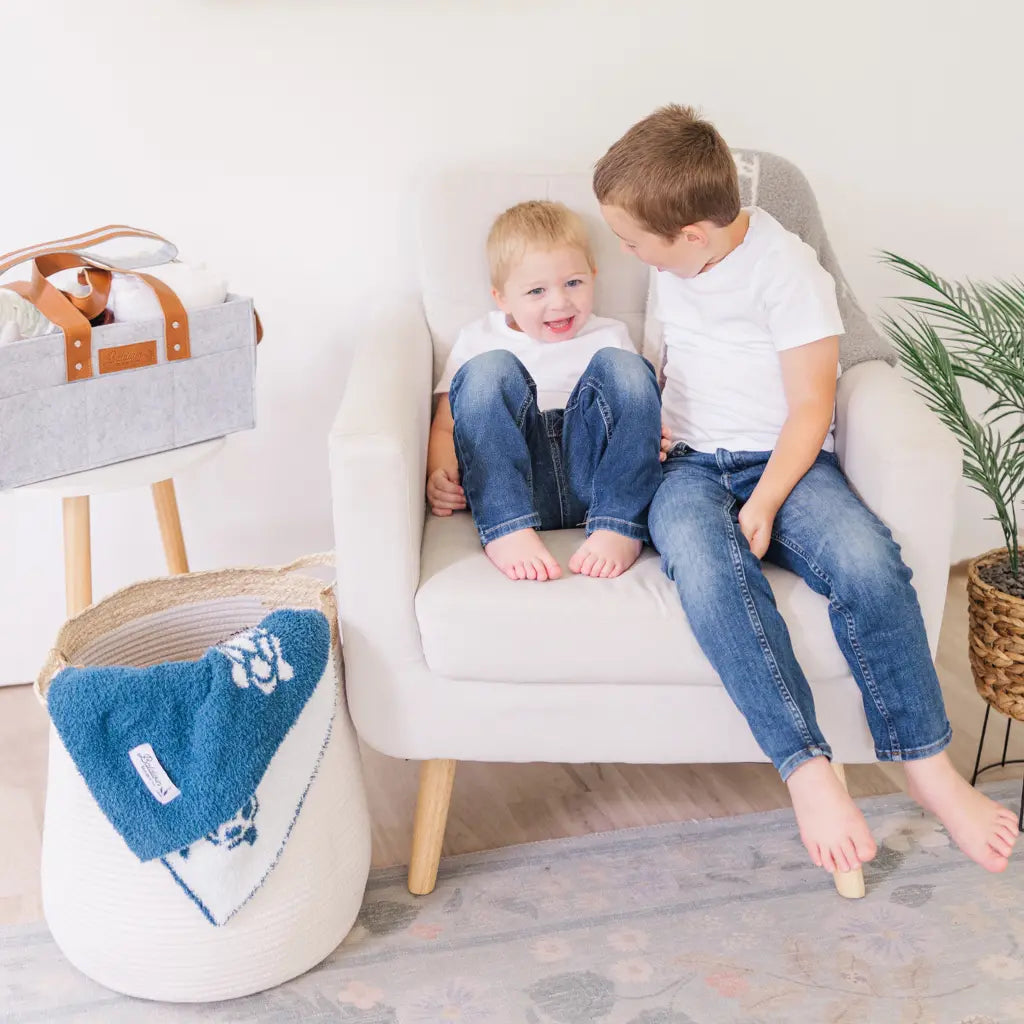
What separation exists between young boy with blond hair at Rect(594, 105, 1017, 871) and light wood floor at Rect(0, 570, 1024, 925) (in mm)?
381

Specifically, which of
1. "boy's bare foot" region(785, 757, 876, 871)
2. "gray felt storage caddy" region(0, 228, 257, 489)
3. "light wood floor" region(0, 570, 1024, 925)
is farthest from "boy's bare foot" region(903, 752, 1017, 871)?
"gray felt storage caddy" region(0, 228, 257, 489)

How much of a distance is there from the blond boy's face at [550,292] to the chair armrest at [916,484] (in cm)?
46

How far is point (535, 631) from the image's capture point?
1.30 metres

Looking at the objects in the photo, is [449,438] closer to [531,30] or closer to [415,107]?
[415,107]

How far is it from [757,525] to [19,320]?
3.03 ft

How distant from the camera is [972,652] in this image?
61.7 inches

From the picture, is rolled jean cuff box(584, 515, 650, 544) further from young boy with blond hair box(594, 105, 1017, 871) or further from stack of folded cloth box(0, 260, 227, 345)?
stack of folded cloth box(0, 260, 227, 345)

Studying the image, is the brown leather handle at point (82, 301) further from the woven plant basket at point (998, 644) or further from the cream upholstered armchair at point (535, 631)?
the woven plant basket at point (998, 644)

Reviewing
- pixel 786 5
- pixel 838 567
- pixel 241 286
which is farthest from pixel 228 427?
pixel 786 5

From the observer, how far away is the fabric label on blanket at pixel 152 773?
118 cm

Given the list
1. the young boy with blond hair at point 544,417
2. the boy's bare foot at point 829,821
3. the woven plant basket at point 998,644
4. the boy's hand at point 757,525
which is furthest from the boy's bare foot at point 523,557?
the woven plant basket at point 998,644

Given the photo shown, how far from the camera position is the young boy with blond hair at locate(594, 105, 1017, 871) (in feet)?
4.16

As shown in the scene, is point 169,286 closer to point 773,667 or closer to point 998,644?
point 773,667

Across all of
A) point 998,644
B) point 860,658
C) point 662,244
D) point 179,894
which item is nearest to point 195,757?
point 179,894
